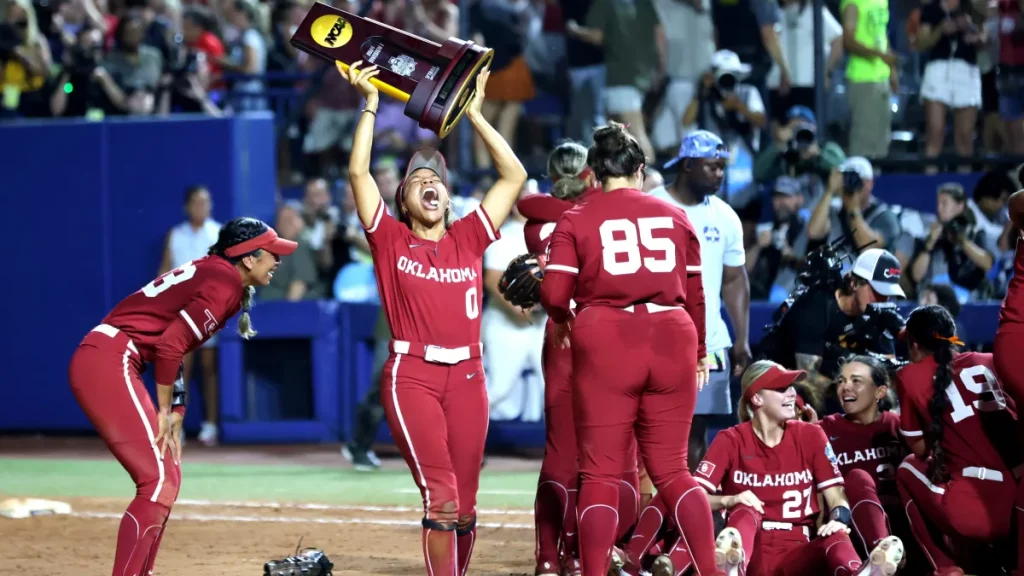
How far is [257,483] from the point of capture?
37.3 feet

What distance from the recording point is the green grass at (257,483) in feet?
34.7

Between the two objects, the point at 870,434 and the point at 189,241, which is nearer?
the point at 870,434

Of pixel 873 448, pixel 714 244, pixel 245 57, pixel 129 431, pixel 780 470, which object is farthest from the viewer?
pixel 245 57

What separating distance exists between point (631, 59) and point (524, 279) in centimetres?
622

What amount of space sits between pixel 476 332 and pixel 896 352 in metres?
3.36

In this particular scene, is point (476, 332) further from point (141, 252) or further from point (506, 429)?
point (141, 252)

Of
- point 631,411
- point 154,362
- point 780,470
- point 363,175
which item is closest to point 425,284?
point 363,175

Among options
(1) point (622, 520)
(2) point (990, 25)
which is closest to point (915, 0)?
(2) point (990, 25)

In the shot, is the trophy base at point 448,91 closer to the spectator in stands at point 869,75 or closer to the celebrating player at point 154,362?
the celebrating player at point 154,362

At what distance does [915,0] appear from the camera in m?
12.4

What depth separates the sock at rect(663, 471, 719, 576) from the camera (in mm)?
6230

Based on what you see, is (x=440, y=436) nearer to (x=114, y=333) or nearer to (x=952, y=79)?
(x=114, y=333)

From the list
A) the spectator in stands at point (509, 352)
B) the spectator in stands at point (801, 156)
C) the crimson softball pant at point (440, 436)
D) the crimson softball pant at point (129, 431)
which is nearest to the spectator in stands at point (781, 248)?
the spectator in stands at point (801, 156)

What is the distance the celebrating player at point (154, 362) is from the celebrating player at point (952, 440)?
301 centimetres
